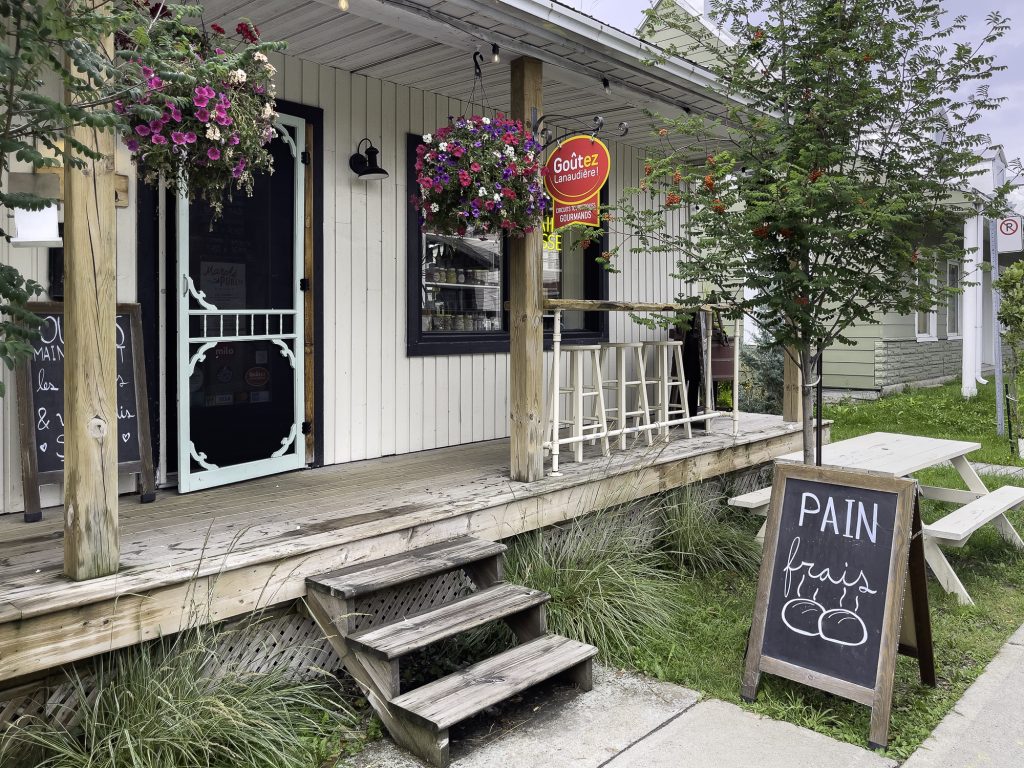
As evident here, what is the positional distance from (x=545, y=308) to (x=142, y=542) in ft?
7.32

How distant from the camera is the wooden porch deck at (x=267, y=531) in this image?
2.55 meters

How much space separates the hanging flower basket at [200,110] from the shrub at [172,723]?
1.54 m

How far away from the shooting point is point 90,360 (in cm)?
259

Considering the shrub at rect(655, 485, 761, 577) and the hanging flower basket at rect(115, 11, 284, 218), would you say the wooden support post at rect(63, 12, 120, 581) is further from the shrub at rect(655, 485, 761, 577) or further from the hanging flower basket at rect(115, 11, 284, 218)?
the shrub at rect(655, 485, 761, 577)

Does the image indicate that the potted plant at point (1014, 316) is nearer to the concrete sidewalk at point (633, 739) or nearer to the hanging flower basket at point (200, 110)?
the concrete sidewalk at point (633, 739)

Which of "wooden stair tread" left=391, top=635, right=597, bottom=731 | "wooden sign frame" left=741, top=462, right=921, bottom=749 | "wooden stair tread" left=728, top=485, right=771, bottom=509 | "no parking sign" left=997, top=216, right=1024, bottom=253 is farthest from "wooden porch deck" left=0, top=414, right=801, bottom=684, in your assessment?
"no parking sign" left=997, top=216, right=1024, bottom=253

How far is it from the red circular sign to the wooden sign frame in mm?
1678

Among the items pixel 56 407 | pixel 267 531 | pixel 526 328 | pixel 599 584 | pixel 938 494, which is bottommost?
pixel 599 584

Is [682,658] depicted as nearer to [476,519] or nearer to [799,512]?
[799,512]

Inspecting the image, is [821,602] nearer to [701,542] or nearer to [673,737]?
[673,737]

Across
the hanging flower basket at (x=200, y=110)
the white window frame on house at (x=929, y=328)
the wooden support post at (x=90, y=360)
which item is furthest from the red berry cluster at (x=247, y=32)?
the white window frame on house at (x=929, y=328)

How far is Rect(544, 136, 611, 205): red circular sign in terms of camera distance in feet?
13.6

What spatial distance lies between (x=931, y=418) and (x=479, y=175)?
8.04m

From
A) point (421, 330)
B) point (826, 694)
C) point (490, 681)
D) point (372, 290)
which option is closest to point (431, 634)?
point (490, 681)
